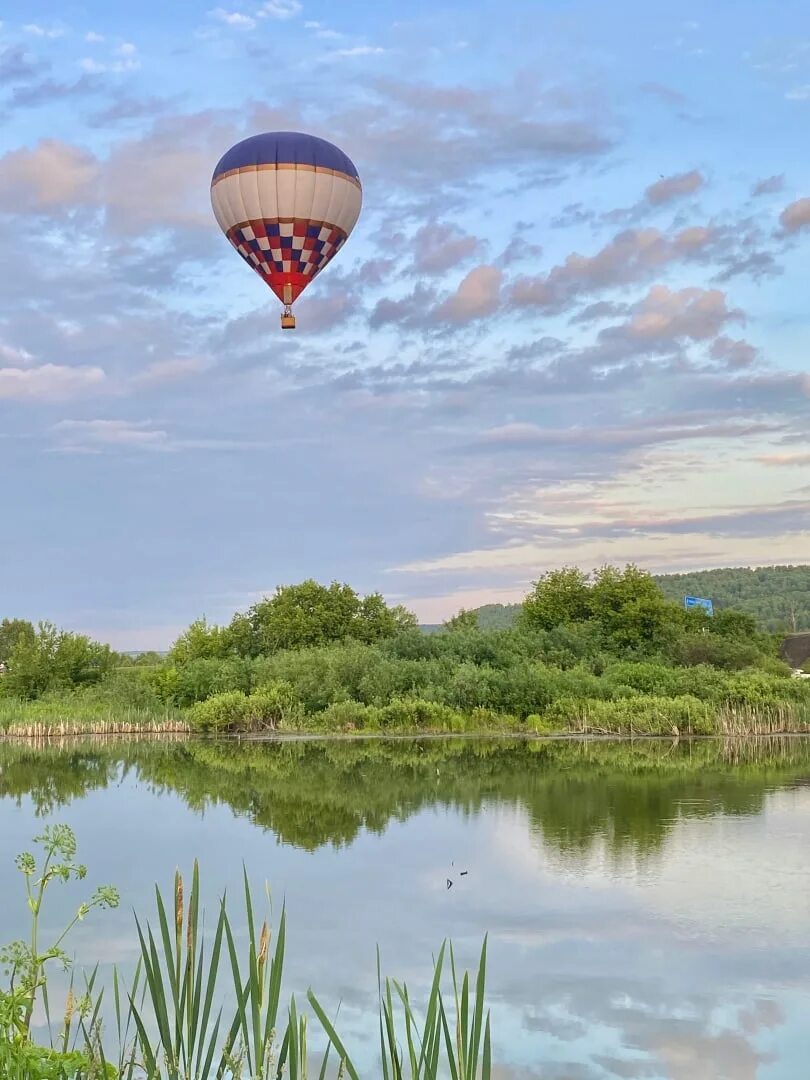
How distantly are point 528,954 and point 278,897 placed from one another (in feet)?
9.28

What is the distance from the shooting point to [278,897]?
36.0 feet

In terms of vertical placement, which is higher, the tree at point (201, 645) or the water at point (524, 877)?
the tree at point (201, 645)

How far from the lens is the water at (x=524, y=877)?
749 centimetres

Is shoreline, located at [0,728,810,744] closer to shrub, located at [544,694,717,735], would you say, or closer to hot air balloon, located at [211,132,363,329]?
shrub, located at [544,694,717,735]

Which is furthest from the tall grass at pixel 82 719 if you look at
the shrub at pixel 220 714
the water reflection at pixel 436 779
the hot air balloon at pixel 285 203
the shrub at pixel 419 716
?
the hot air balloon at pixel 285 203

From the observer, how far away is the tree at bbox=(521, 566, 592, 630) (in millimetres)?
37656

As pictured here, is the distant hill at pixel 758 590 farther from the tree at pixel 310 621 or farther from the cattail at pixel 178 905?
the cattail at pixel 178 905

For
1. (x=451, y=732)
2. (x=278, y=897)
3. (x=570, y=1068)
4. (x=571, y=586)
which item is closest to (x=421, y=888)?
(x=278, y=897)

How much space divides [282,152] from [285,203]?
0.86 meters

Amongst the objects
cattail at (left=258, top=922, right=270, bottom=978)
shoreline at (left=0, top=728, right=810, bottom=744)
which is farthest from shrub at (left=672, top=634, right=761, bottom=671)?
cattail at (left=258, top=922, right=270, bottom=978)

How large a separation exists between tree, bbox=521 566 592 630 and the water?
15278mm

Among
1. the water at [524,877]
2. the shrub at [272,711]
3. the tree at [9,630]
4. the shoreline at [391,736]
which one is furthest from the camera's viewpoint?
the tree at [9,630]

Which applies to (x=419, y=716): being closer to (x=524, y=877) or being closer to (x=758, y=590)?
(x=524, y=877)

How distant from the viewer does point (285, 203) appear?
65.9 feet
